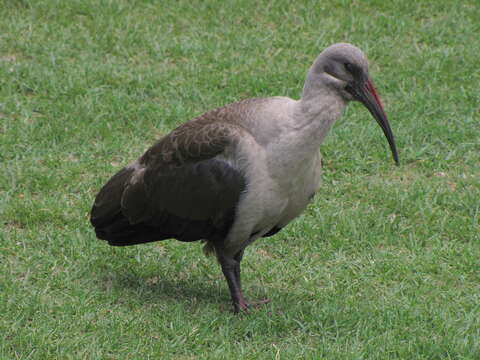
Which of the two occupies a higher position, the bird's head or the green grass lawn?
the bird's head

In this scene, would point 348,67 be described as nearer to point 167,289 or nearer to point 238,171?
point 238,171

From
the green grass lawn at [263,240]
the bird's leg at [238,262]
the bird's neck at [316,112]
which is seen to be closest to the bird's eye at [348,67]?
the bird's neck at [316,112]

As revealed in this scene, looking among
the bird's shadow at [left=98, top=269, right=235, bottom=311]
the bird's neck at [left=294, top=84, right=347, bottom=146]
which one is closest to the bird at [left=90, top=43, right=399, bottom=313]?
the bird's neck at [left=294, top=84, right=347, bottom=146]

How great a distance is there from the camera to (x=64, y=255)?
6.07 m

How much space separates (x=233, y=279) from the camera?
5.59 m

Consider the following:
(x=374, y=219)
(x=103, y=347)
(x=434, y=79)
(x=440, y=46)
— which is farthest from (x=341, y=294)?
(x=440, y=46)

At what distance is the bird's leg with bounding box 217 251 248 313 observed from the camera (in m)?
5.57

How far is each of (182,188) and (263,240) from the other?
3.95 feet

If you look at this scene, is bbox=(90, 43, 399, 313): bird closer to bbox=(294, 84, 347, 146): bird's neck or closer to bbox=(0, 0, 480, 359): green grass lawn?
bbox=(294, 84, 347, 146): bird's neck

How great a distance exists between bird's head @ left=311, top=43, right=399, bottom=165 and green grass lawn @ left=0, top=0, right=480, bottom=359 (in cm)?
132

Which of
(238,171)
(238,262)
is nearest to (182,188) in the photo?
(238,171)

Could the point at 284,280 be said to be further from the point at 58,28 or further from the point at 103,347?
the point at 58,28

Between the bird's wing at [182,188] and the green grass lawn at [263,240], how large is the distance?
0.44m

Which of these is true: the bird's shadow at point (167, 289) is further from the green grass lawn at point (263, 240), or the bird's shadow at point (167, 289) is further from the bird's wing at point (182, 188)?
the bird's wing at point (182, 188)
